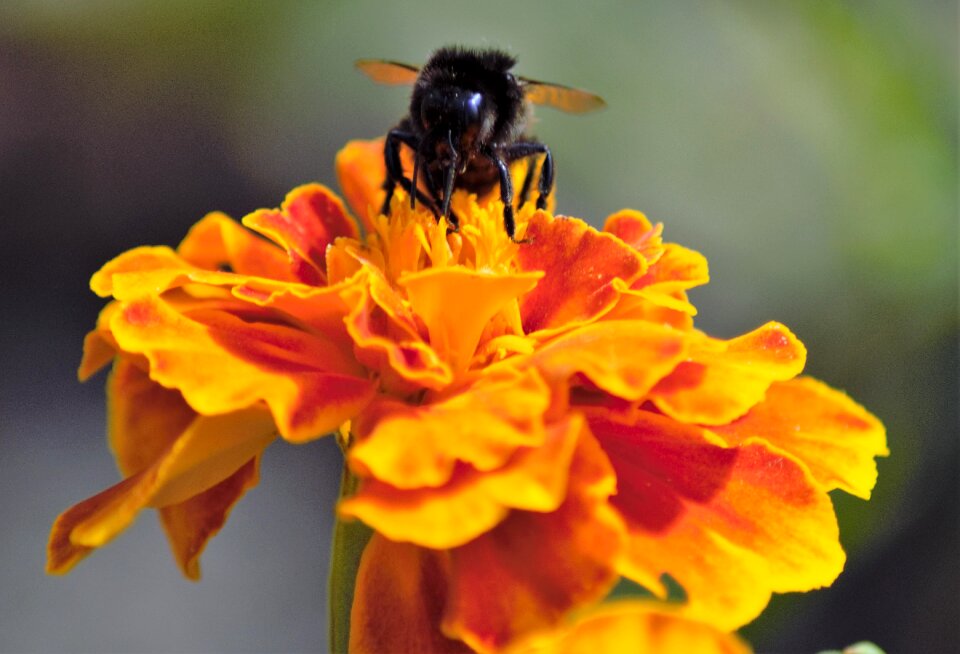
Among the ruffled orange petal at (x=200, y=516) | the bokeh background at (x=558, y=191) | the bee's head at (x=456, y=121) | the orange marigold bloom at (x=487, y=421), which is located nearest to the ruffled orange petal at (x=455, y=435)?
the orange marigold bloom at (x=487, y=421)

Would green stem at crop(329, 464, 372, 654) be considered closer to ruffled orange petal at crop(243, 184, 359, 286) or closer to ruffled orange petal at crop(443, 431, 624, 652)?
ruffled orange petal at crop(443, 431, 624, 652)

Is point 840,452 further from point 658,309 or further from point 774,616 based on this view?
point 774,616

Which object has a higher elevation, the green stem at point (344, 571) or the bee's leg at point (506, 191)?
the bee's leg at point (506, 191)

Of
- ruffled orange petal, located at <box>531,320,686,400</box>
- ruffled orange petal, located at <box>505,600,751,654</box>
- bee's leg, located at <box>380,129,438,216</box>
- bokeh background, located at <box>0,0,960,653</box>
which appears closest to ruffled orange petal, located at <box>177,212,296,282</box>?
bee's leg, located at <box>380,129,438,216</box>

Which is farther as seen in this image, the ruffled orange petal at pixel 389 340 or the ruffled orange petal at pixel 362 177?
the ruffled orange petal at pixel 362 177

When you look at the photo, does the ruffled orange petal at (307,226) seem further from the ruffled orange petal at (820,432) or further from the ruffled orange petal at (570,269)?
the ruffled orange petal at (820,432)
